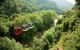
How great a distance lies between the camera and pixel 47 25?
37.0 meters

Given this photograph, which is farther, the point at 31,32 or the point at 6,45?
the point at 31,32

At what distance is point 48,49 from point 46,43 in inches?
36.9

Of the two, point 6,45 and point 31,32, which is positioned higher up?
point 6,45

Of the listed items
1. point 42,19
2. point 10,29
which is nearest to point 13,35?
point 10,29

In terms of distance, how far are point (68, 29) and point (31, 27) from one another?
17.4 ft

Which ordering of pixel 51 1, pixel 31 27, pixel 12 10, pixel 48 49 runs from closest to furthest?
pixel 48 49 < pixel 31 27 < pixel 12 10 < pixel 51 1

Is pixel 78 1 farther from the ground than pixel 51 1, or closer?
farther from the ground

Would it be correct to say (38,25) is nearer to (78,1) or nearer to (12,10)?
(12,10)

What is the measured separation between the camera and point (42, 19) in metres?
34.8

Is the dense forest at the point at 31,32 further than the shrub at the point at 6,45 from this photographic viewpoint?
Yes

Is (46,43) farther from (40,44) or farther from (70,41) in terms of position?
(70,41)

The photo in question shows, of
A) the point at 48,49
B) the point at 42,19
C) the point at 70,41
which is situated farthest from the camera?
the point at 42,19

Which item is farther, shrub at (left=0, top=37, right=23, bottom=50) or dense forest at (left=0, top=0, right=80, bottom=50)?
dense forest at (left=0, top=0, right=80, bottom=50)

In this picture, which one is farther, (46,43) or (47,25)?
(47,25)
